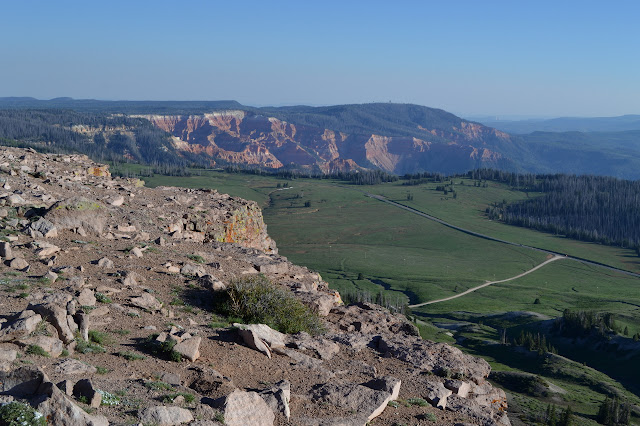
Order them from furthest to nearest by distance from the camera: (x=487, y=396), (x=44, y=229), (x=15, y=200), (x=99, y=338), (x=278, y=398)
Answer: (x=15, y=200), (x=44, y=229), (x=487, y=396), (x=99, y=338), (x=278, y=398)

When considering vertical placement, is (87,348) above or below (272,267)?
above

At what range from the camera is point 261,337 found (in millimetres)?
19312

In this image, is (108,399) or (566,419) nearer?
(108,399)

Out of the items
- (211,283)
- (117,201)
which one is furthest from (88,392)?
(117,201)

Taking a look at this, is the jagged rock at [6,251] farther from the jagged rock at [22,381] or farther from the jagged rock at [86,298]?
the jagged rock at [22,381]

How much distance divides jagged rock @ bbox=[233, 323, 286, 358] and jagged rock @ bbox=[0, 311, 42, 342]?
6.49 meters

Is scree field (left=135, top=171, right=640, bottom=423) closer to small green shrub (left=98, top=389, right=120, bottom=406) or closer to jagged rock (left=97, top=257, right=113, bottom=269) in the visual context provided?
jagged rock (left=97, top=257, right=113, bottom=269)

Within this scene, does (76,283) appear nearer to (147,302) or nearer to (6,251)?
(147,302)

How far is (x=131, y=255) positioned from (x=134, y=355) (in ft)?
34.4

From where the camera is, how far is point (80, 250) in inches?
992

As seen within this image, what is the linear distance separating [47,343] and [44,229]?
43.6 feet

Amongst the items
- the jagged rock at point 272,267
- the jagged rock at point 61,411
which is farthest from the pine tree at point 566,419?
the jagged rock at point 61,411

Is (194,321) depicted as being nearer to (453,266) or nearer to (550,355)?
(550,355)

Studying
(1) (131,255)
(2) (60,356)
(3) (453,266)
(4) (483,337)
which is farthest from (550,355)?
(2) (60,356)
